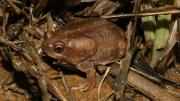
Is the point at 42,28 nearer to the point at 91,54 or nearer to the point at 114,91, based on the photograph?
the point at 91,54

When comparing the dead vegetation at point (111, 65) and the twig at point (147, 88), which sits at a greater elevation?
the dead vegetation at point (111, 65)

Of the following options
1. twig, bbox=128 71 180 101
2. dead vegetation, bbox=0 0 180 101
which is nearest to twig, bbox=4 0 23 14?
dead vegetation, bbox=0 0 180 101

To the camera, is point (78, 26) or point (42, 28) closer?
point (78, 26)

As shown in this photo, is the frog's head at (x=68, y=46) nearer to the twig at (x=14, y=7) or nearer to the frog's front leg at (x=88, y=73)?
the frog's front leg at (x=88, y=73)

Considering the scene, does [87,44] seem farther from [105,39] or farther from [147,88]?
[147,88]

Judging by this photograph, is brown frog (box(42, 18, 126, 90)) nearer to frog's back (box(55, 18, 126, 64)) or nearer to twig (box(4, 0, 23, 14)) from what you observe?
frog's back (box(55, 18, 126, 64))

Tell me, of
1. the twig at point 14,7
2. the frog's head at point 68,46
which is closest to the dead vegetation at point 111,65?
the twig at point 14,7

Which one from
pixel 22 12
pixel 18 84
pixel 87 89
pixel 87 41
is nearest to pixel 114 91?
pixel 87 89

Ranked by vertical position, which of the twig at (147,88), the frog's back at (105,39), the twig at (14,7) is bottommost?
the twig at (147,88)

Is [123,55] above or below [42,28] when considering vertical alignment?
below
